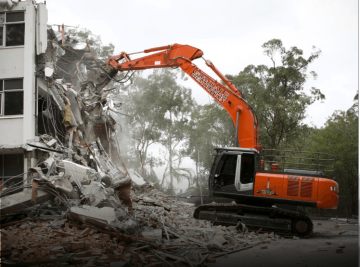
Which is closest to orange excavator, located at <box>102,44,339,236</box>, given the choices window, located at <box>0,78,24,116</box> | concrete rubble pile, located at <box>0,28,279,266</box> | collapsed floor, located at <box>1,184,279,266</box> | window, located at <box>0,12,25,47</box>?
concrete rubble pile, located at <box>0,28,279,266</box>

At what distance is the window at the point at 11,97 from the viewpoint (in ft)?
47.0

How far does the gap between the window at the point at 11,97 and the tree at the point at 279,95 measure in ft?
51.3

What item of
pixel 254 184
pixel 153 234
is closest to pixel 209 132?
pixel 254 184

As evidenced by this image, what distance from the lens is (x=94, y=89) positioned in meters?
17.8

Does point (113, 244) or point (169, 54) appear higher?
point (169, 54)

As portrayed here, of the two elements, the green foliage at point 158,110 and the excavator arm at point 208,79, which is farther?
the green foliage at point 158,110

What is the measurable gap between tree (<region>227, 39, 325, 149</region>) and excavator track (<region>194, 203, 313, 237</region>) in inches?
499

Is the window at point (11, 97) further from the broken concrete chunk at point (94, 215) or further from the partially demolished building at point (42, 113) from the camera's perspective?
the broken concrete chunk at point (94, 215)

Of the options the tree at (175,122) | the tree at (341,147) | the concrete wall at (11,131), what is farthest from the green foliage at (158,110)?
the concrete wall at (11,131)

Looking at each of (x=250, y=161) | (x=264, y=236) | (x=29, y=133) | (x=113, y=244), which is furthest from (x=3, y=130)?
(x=264, y=236)

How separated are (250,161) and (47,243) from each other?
22.9ft

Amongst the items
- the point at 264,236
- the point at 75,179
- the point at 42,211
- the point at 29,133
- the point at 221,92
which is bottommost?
the point at 264,236

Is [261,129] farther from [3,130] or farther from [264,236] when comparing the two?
[3,130]

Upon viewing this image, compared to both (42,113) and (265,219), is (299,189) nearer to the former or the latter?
(265,219)
